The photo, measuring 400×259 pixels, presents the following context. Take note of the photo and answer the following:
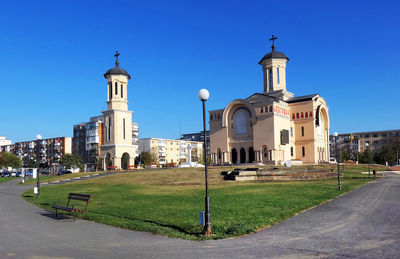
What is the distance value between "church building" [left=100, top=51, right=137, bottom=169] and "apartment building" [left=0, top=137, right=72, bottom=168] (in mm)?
54639

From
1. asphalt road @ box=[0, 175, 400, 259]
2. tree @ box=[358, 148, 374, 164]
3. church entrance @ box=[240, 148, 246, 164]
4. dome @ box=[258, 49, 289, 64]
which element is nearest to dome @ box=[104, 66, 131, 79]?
church entrance @ box=[240, 148, 246, 164]

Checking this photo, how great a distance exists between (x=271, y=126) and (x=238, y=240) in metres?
44.9

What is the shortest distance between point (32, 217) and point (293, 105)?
51806 millimetres

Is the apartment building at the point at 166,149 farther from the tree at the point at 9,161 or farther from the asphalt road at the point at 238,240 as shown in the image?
the asphalt road at the point at 238,240

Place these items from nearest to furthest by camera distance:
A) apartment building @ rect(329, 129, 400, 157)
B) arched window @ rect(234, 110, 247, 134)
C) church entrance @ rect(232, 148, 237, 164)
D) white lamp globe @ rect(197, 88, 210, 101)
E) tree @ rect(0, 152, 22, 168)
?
white lamp globe @ rect(197, 88, 210, 101), arched window @ rect(234, 110, 247, 134), church entrance @ rect(232, 148, 237, 164), tree @ rect(0, 152, 22, 168), apartment building @ rect(329, 129, 400, 157)

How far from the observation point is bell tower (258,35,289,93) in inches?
2386

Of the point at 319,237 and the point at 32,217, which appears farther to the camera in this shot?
the point at 32,217

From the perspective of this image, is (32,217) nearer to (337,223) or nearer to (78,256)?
(78,256)

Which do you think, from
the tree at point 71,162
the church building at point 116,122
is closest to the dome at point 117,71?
the church building at point 116,122

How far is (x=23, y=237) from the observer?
9438 millimetres

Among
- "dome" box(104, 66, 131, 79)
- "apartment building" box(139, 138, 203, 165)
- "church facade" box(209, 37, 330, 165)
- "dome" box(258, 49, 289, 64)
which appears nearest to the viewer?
"church facade" box(209, 37, 330, 165)

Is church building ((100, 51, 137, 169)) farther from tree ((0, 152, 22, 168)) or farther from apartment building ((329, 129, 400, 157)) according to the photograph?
apartment building ((329, 129, 400, 157))

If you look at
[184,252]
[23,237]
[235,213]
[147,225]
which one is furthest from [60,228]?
[235,213]

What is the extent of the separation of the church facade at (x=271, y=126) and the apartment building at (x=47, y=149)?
6492 cm
